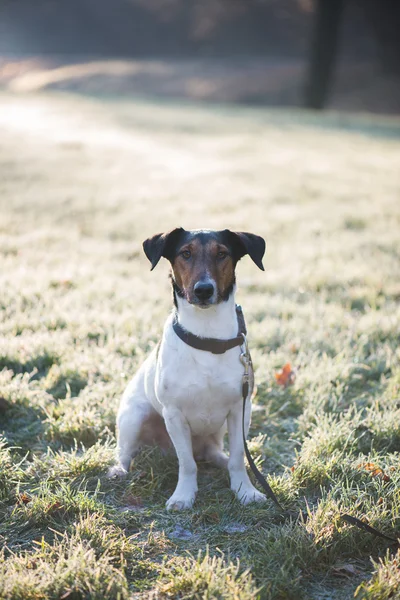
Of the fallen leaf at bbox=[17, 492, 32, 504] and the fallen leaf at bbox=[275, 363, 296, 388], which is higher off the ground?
the fallen leaf at bbox=[275, 363, 296, 388]

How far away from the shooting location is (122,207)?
10312 millimetres

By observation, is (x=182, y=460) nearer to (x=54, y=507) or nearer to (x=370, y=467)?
(x=54, y=507)

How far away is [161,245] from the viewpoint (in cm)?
326

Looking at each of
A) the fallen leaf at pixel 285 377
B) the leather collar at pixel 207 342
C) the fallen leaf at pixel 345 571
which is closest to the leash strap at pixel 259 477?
the leather collar at pixel 207 342

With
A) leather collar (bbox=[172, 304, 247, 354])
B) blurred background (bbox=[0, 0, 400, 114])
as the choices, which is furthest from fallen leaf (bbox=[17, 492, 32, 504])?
blurred background (bbox=[0, 0, 400, 114])

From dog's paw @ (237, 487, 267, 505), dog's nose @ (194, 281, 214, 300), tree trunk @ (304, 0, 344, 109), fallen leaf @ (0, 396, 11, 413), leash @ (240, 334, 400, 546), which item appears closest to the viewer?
leash @ (240, 334, 400, 546)

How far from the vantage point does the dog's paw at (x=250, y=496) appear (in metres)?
3.21

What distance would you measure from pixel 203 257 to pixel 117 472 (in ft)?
4.30

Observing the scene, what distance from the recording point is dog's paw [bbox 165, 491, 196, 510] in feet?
10.4

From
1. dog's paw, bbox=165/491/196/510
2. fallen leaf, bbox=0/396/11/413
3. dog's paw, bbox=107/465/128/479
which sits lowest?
dog's paw, bbox=165/491/196/510

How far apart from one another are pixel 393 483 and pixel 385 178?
1095cm

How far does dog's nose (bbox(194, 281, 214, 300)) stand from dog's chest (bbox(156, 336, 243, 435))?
31 centimetres

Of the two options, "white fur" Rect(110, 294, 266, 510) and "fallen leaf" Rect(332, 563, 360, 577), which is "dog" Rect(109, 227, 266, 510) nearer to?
"white fur" Rect(110, 294, 266, 510)

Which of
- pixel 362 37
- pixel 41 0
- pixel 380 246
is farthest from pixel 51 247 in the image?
pixel 41 0
